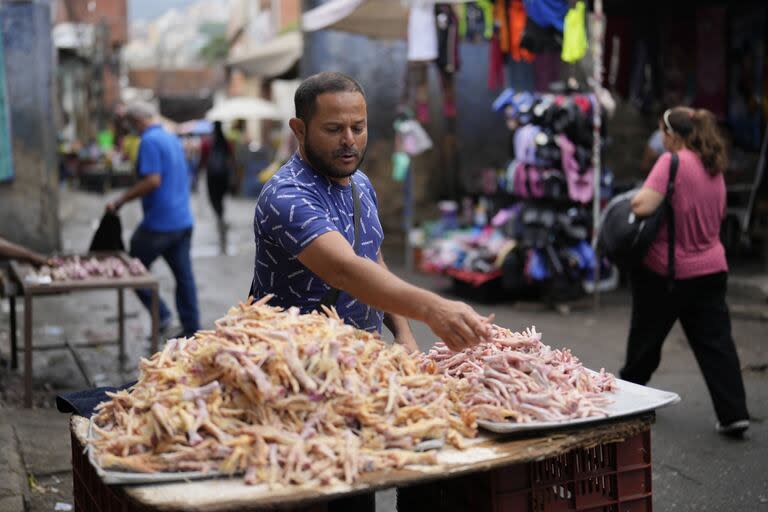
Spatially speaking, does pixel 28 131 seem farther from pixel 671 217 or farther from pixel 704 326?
pixel 704 326

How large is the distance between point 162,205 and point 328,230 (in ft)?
17.4

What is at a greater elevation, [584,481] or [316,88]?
[316,88]

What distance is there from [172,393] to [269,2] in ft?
113

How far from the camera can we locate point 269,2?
3556cm

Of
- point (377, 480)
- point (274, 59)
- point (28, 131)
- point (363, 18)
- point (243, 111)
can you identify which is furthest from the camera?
point (243, 111)

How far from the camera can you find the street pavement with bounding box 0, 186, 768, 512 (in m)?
5.05

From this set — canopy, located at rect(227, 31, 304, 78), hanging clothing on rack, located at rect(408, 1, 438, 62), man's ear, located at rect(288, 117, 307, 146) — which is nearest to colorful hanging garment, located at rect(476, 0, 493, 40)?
hanging clothing on rack, located at rect(408, 1, 438, 62)

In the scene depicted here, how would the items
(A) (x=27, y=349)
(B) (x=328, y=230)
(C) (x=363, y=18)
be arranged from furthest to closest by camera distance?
(C) (x=363, y=18)
(A) (x=27, y=349)
(B) (x=328, y=230)

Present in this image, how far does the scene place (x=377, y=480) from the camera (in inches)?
100

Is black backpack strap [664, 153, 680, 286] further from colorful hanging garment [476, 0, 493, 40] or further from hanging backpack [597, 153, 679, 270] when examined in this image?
colorful hanging garment [476, 0, 493, 40]

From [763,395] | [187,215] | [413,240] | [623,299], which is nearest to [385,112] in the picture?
[413,240]

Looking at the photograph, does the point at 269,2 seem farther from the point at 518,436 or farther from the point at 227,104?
the point at 518,436

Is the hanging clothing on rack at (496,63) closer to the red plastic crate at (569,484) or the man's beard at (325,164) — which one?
the man's beard at (325,164)

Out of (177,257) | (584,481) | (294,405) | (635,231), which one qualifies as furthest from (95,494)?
(177,257)
